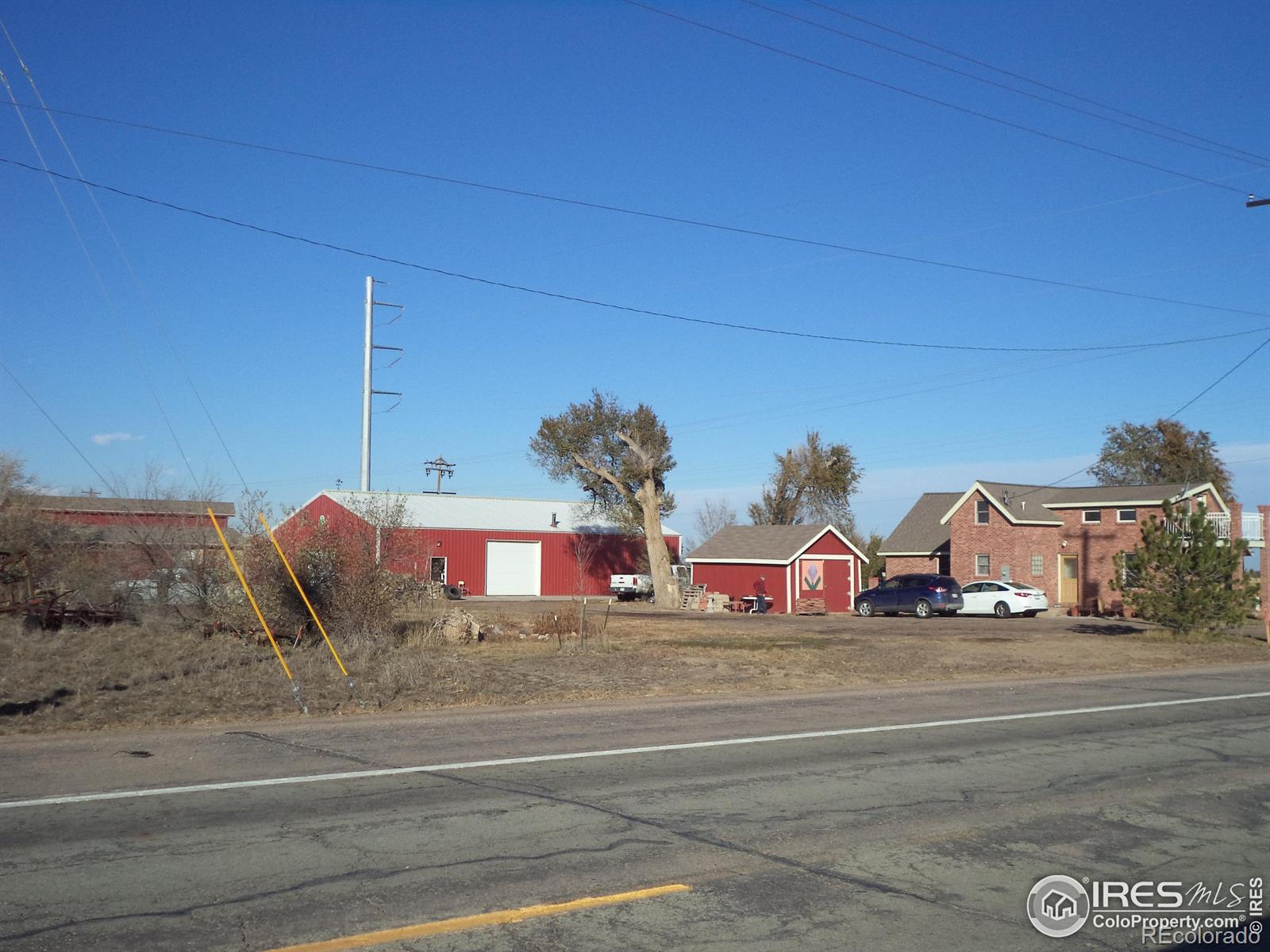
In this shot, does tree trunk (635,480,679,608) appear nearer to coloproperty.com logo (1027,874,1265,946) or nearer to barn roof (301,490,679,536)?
barn roof (301,490,679,536)

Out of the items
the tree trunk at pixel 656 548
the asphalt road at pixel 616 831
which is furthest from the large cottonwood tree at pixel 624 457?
the asphalt road at pixel 616 831

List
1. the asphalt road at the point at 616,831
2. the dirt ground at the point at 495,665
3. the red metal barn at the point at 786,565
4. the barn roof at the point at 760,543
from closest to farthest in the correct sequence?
the asphalt road at the point at 616,831 → the dirt ground at the point at 495,665 → the red metal barn at the point at 786,565 → the barn roof at the point at 760,543

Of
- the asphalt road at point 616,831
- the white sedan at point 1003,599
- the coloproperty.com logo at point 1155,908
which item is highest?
the white sedan at point 1003,599

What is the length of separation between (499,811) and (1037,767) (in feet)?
17.2

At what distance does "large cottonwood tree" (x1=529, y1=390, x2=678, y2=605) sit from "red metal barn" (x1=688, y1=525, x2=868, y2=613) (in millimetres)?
2624

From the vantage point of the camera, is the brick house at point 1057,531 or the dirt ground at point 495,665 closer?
the dirt ground at point 495,665

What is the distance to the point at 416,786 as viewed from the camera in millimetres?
9164

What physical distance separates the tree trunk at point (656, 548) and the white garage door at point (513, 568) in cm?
869

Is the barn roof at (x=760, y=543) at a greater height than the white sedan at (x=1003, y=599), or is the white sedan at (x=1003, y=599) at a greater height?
the barn roof at (x=760, y=543)

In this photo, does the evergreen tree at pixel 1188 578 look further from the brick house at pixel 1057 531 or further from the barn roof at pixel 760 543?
the barn roof at pixel 760 543

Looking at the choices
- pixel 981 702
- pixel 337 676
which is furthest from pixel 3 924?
pixel 981 702

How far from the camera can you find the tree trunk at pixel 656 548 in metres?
54.1

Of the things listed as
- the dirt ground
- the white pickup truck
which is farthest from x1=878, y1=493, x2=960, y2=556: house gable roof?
the dirt ground

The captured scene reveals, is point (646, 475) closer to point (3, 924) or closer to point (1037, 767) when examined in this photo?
point (1037, 767)
